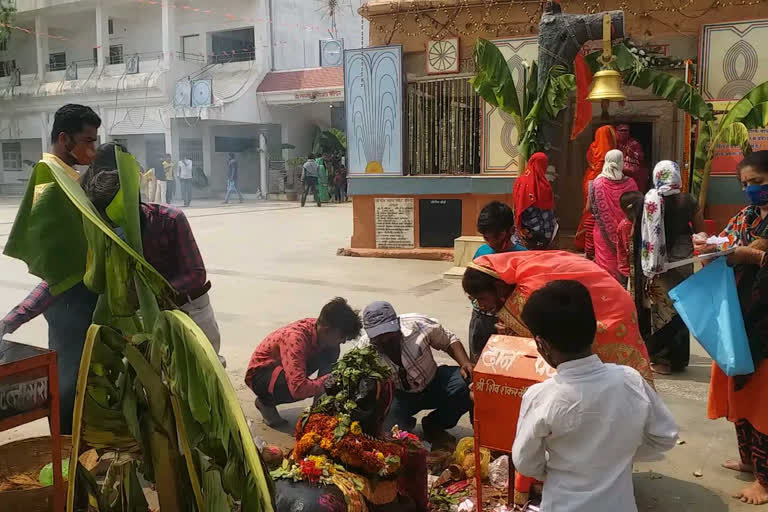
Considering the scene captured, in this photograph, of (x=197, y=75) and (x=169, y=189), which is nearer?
(x=169, y=189)

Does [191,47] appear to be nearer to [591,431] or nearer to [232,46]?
[232,46]

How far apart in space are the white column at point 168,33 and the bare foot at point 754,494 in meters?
22.1

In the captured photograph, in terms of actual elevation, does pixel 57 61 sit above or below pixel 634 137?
above

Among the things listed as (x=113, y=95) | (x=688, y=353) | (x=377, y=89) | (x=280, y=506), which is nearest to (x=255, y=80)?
(x=113, y=95)

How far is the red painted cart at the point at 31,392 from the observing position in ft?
6.76

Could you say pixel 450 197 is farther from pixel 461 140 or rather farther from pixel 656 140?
pixel 656 140

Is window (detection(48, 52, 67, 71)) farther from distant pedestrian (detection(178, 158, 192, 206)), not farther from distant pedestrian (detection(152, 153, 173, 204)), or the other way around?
distant pedestrian (detection(178, 158, 192, 206))

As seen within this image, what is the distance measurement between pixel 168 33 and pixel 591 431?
2273cm

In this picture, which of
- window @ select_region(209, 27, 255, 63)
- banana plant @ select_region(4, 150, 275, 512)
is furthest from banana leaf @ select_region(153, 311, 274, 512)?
window @ select_region(209, 27, 255, 63)


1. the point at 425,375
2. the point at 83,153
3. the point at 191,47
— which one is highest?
the point at 191,47

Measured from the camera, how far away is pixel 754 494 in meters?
3.14

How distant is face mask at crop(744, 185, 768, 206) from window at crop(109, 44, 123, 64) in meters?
24.9

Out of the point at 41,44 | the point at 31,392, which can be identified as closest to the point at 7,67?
the point at 41,44

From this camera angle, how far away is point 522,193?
21.0ft
